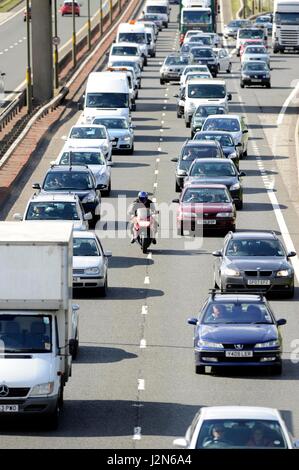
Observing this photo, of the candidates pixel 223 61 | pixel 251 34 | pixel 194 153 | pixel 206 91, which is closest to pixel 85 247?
pixel 194 153

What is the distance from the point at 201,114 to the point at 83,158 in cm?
1462

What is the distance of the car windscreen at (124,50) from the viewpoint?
97.2m

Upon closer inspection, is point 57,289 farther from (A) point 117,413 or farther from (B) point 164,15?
(B) point 164,15

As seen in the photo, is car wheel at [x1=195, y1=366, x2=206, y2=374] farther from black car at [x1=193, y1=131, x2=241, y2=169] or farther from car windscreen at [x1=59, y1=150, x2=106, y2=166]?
black car at [x1=193, y1=131, x2=241, y2=169]

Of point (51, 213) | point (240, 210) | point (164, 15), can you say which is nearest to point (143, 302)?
point (51, 213)

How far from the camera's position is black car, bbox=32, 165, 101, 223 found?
47.4 metres

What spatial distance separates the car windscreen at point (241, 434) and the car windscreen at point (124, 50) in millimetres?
77594

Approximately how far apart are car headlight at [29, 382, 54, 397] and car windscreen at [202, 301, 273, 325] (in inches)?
208

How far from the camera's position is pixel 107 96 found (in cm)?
6869

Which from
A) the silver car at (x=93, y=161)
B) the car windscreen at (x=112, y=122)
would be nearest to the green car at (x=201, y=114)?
the car windscreen at (x=112, y=122)

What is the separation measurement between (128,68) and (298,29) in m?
26.9

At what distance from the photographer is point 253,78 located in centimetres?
9050

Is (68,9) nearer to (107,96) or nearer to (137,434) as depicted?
(107,96)

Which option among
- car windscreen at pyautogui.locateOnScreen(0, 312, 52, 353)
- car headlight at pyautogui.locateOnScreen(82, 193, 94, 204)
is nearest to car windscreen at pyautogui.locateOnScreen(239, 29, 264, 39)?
car headlight at pyautogui.locateOnScreen(82, 193, 94, 204)
